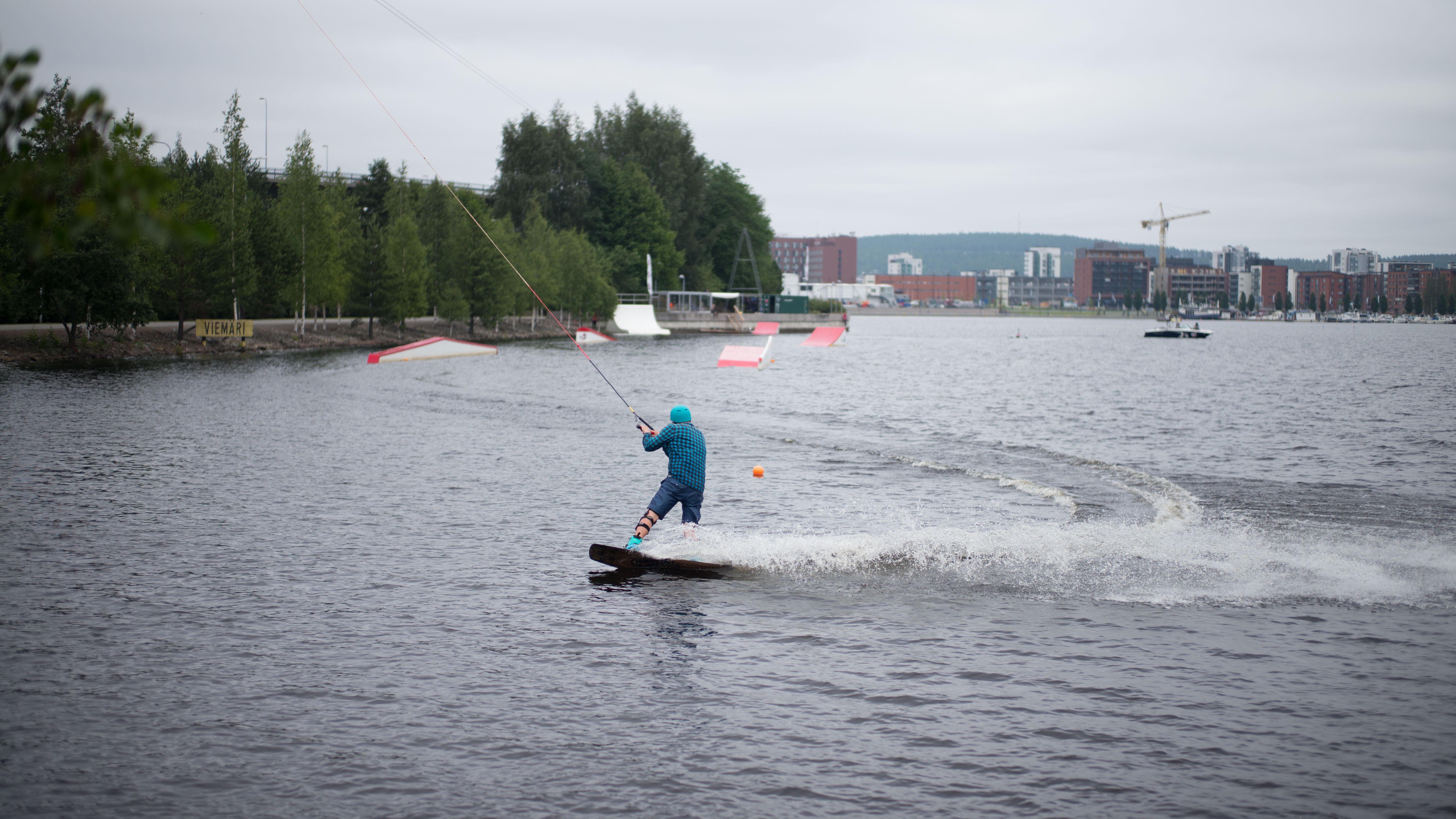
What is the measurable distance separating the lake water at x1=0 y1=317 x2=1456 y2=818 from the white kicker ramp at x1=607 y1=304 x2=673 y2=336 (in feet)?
294

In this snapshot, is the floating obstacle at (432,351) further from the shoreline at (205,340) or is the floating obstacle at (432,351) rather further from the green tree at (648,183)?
the green tree at (648,183)

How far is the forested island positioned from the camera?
16.2 feet

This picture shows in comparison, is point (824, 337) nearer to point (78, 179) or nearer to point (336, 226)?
point (336, 226)

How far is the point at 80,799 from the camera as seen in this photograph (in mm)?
7988

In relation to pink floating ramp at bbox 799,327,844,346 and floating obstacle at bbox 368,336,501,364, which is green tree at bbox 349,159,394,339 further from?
pink floating ramp at bbox 799,327,844,346

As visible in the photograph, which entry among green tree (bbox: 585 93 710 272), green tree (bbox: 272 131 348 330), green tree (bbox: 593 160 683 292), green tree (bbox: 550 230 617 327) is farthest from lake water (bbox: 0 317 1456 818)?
green tree (bbox: 585 93 710 272)

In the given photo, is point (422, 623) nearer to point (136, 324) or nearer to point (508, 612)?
point (508, 612)

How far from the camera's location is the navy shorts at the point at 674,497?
15.5 meters

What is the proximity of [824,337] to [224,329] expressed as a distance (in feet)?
190

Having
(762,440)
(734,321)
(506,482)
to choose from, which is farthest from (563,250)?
(506,482)

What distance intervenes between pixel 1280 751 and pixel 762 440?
23082mm

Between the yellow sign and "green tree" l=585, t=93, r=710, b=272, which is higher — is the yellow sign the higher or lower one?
the lower one

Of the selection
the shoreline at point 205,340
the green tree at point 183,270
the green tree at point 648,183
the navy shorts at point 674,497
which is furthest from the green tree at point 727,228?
the navy shorts at point 674,497

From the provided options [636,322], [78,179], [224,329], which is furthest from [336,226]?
[78,179]
